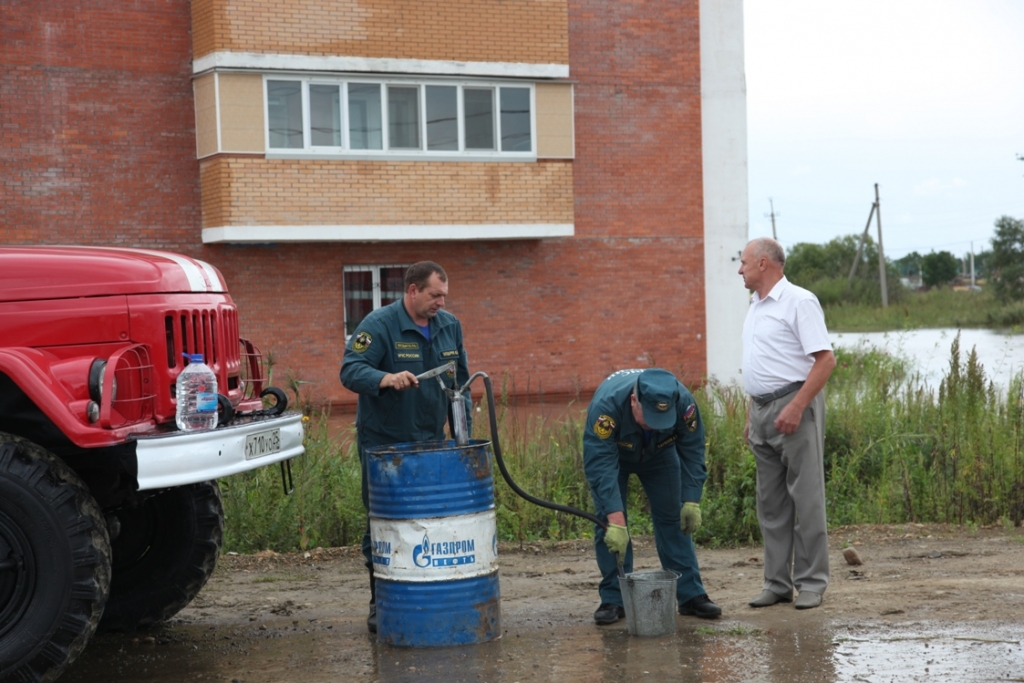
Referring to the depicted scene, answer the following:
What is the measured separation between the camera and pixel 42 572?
186 inches

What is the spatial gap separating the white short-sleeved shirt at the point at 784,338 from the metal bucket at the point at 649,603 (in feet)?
4.25

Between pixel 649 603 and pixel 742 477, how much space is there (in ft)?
11.7

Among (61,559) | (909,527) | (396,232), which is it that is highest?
(396,232)

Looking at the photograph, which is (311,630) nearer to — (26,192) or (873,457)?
(873,457)

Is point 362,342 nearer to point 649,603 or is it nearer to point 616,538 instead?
point 616,538

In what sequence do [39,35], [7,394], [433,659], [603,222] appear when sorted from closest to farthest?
1. [7,394]
2. [433,659]
3. [39,35]
4. [603,222]

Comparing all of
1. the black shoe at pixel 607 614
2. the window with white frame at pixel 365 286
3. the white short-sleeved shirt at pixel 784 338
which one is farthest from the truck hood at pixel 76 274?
the window with white frame at pixel 365 286

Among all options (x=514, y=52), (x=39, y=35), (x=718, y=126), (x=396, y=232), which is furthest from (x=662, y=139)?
(x=39, y=35)

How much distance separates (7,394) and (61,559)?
81cm

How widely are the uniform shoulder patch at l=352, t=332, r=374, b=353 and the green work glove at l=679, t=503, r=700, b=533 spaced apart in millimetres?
1865

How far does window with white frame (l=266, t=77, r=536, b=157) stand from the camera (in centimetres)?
1802

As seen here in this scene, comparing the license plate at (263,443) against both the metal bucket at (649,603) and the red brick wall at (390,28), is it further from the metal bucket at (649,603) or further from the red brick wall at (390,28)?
the red brick wall at (390,28)

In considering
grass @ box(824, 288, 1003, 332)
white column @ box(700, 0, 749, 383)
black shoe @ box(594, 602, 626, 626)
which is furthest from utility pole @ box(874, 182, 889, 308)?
black shoe @ box(594, 602, 626, 626)

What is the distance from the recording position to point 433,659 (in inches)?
217
